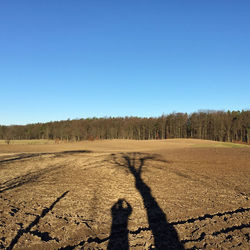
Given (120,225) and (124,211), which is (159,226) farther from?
(124,211)

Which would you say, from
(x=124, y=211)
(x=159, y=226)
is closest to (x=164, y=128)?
(x=124, y=211)

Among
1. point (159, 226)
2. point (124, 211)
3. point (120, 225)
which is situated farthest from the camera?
point (124, 211)

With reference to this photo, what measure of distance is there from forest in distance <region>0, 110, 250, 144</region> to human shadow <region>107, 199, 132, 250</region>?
63891mm

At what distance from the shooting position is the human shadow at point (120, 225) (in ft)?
15.0

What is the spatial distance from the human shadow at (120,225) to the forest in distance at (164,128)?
6389 centimetres

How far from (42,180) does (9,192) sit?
2249 millimetres

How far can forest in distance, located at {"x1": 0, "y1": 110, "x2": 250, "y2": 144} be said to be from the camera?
215ft

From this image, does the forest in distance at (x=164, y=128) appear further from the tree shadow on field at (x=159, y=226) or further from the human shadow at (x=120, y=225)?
the human shadow at (x=120, y=225)

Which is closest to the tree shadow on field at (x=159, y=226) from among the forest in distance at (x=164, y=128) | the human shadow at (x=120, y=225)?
the human shadow at (x=120, y=225)

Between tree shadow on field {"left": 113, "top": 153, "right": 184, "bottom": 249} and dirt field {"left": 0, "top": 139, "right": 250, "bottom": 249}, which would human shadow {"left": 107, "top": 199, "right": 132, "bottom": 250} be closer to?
dirt field {"left": 0, "top": 139, "right": 250, "bottom": 249}

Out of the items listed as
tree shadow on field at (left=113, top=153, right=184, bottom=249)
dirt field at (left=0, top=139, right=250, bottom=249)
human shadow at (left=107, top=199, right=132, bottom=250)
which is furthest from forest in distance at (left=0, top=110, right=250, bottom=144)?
human shadow at (left=107, top=199, right=132, bottom=250)

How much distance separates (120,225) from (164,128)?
74.4 metres

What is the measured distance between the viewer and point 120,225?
5629 millimetres

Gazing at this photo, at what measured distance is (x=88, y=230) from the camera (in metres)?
5.32
